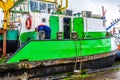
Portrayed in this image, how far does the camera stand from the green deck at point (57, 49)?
348 inches

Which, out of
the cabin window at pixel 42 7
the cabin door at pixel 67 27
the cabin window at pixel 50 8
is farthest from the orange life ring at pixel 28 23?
the cabin door at pixel 67 27

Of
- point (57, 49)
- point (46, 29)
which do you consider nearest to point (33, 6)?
point (46, 29)

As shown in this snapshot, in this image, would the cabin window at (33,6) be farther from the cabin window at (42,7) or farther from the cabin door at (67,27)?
the cabin door at (67,27)

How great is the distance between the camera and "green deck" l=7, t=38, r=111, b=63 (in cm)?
884

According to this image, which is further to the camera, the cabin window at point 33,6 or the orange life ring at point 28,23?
the cabin window at point 33,6

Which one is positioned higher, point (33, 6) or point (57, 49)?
point (33, 6)

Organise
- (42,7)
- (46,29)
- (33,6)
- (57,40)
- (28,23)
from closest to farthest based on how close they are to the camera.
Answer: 1. (57,40)
2. (46,29)
3. (28,23)
4. (33,6)
5. (42,7)

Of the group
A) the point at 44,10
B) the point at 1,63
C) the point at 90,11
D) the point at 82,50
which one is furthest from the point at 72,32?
the point at 1,63

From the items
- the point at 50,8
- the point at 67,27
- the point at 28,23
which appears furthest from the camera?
the point at 67,27

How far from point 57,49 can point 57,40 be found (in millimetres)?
365

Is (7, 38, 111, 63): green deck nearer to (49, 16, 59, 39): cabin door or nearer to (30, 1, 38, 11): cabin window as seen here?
(49, 16, 59, 39): cabin door

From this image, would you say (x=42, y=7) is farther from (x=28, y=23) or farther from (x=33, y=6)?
(x=28, y=23)

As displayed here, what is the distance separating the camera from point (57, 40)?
9.75 m

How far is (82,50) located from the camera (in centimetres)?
1066
